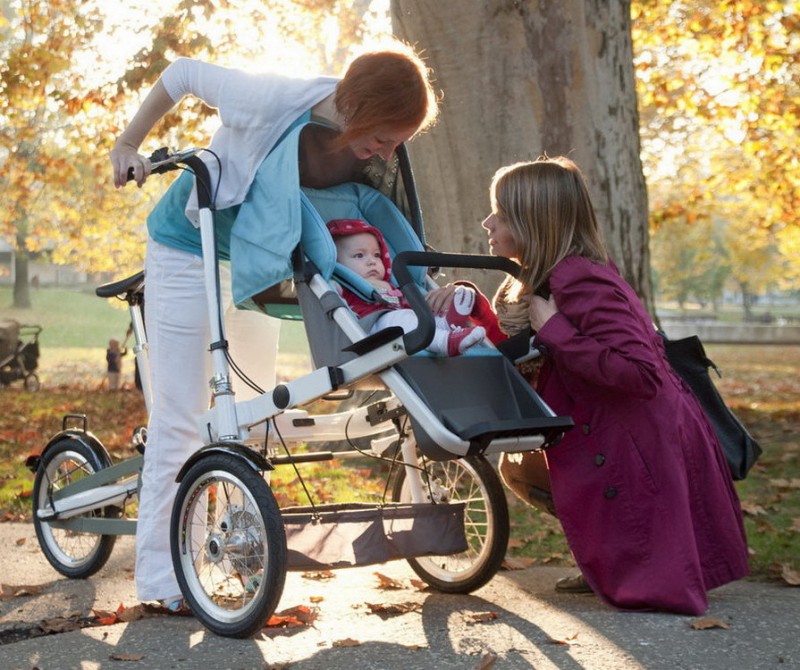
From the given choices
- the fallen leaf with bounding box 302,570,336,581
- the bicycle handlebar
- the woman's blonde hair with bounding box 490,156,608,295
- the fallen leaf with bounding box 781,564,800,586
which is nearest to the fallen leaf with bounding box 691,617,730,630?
the fallen leaf with bounding box 781,564,800,586

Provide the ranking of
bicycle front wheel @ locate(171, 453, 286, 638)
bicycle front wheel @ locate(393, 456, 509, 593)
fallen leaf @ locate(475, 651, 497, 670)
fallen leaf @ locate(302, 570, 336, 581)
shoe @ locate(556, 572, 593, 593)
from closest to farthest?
fallen leaf @ locate(475, 651, 497, 670) → bicycle front wheel @ locate(171, 453, 286, 638) → bicycle front wheel @ locate(393, 456, 509, 593) → shoe @ locate(556, 572, 593, 593) → fallen leaf @ locate(302, 570, 336, 581)

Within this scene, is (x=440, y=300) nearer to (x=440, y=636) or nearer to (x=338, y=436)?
(x=338, y=436)

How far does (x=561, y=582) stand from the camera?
4.74 metres

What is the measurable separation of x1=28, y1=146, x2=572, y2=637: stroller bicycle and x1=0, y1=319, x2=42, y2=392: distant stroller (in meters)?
14.8

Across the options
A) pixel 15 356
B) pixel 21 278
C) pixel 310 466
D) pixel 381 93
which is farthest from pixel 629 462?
pixel 21 278

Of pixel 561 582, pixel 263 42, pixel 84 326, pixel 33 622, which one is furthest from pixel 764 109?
pixel 84 326

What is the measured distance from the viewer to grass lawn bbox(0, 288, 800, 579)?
625cm

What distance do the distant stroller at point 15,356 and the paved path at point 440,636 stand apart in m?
14.7

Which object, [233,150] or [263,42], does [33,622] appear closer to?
[233,150]

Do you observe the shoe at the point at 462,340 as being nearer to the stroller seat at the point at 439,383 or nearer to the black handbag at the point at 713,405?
the stroller seat at the point at 439,383

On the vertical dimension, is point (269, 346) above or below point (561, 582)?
above

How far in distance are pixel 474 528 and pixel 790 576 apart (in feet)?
4.74

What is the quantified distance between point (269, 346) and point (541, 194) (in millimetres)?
1391

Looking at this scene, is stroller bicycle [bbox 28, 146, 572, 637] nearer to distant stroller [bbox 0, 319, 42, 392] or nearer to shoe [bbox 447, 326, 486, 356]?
shoe [bbox 447, 326, 486, 356]
